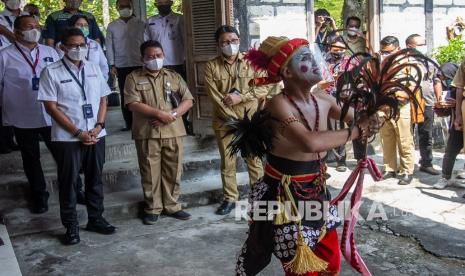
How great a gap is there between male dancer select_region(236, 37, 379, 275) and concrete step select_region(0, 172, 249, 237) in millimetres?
2727

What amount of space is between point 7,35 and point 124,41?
1676 mm

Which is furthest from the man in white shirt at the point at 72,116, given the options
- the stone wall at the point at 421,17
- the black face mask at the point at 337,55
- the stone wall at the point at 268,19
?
the stone wall at the point at 421,17

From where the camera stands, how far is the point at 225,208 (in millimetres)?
5805

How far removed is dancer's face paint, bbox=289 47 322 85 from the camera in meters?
3.04

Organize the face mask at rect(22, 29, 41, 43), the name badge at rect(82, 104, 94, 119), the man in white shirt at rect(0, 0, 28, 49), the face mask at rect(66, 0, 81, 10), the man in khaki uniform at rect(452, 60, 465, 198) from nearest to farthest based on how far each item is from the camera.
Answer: the name badge at rect(82, 104, 94, 119) < the face mask at rect(22, 29, 41, 43) < the man in khaki uniform at rect(452, 60, 465, 198) < the man in white shirt at rect(0, 0, 28, 49) < the face mask at rect(66, 0, 81, 10)

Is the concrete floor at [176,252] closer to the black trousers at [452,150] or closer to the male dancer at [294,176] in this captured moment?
the male dancer at [294,176]

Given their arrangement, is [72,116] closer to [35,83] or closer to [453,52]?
[35,83]

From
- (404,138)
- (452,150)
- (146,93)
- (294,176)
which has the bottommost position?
(452,150)

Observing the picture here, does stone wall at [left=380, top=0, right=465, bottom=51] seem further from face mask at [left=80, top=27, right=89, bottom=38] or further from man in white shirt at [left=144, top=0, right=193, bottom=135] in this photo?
face mask at [left=80, top=27, right=89, bottom=38]

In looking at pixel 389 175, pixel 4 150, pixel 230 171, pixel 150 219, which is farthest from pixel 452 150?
pixel 4 150

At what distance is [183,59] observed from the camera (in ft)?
24.7

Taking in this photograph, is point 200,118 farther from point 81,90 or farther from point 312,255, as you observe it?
point 312,255

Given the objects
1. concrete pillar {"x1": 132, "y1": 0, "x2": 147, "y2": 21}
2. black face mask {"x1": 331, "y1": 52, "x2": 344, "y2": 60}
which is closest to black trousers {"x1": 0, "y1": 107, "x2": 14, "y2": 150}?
black face mask {"x1": 331, "y1": 52, "x2": 344, "y2": 60}

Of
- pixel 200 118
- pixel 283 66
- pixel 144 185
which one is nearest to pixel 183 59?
pixel 200 118
